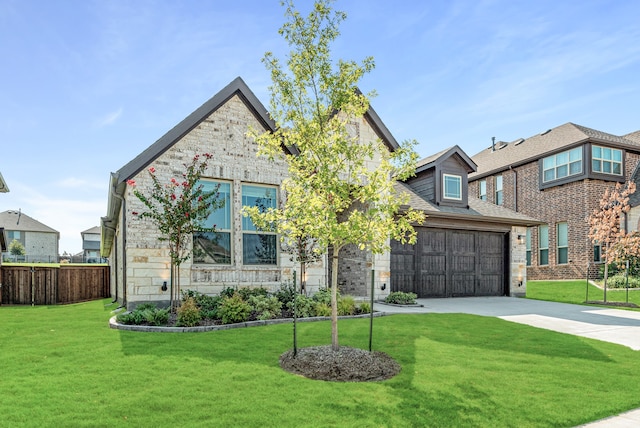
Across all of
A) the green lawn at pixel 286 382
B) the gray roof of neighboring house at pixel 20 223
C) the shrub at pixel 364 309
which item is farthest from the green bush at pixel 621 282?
the gray roof of neighboring house at pixel 20 223

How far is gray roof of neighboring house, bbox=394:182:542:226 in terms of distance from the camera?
15109 mm

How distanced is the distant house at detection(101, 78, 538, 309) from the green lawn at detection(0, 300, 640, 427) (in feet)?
9.34

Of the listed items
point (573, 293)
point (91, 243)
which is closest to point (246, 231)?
point (573, 293)

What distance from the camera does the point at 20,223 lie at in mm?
53750

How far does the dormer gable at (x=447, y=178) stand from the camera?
16.3 m

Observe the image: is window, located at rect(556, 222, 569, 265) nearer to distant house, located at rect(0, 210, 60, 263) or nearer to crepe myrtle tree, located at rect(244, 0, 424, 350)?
crepe myrtle tree, located at rect(244, 0, 424, 350)

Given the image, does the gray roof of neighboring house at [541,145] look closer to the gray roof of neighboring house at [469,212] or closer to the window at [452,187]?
the gray roof of neighboring house at [469,212]

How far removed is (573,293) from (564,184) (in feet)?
24.0

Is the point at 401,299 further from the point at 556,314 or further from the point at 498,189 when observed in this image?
the point at 498,189

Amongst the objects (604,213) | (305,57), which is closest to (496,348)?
(305,57)

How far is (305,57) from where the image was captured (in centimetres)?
636

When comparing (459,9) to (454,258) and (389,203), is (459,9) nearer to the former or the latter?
(389,203)

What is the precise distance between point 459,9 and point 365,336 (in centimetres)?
745

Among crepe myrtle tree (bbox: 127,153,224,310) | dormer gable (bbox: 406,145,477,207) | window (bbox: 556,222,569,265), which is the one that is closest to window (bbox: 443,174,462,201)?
dormer gable (bbox: 406,145,477,207)
